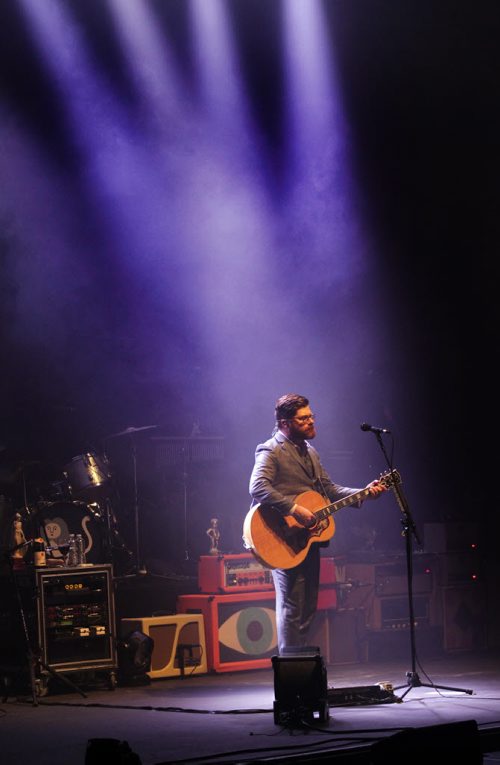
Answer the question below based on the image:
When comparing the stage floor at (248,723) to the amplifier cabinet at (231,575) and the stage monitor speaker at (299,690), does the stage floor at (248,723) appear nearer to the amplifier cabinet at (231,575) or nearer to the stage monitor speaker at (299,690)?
the stage monitor speaker at (299,690)

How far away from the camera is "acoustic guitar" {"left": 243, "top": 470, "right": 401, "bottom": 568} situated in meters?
6.72

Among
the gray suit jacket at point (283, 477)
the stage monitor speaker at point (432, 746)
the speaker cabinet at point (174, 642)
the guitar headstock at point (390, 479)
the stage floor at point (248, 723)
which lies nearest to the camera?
the stage monitor speaker at point (432, 746)

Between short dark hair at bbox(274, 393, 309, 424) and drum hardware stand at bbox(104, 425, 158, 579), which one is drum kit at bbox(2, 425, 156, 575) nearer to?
drum hardware stand at bbox(104, 425, 158, 579)

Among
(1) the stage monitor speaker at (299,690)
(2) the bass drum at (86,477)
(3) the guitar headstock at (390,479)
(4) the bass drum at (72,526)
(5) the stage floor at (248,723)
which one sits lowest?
(5) the stage floor at (248,723)

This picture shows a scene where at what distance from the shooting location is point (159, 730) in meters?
5.77

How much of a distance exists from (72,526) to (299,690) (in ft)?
10.9

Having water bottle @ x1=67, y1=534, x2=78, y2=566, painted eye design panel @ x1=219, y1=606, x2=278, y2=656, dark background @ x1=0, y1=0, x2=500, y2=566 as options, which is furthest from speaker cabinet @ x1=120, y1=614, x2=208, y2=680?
dark background @ x1=0, y1=0, x2=500, y2=566

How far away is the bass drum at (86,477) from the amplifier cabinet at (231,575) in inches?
39.9

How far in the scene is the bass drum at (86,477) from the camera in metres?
8.67

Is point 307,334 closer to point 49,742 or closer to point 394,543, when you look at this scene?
point 394,543

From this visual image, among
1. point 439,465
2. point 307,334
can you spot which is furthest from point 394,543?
point 307,334

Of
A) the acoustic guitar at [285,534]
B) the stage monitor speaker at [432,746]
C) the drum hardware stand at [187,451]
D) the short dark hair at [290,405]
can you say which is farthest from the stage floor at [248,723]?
the drum hardware stand at [187,451]

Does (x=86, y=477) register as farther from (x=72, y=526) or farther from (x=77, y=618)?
(x=77, y=618)

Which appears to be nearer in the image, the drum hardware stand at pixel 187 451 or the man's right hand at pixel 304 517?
the man's right hand at pixel 304 517
